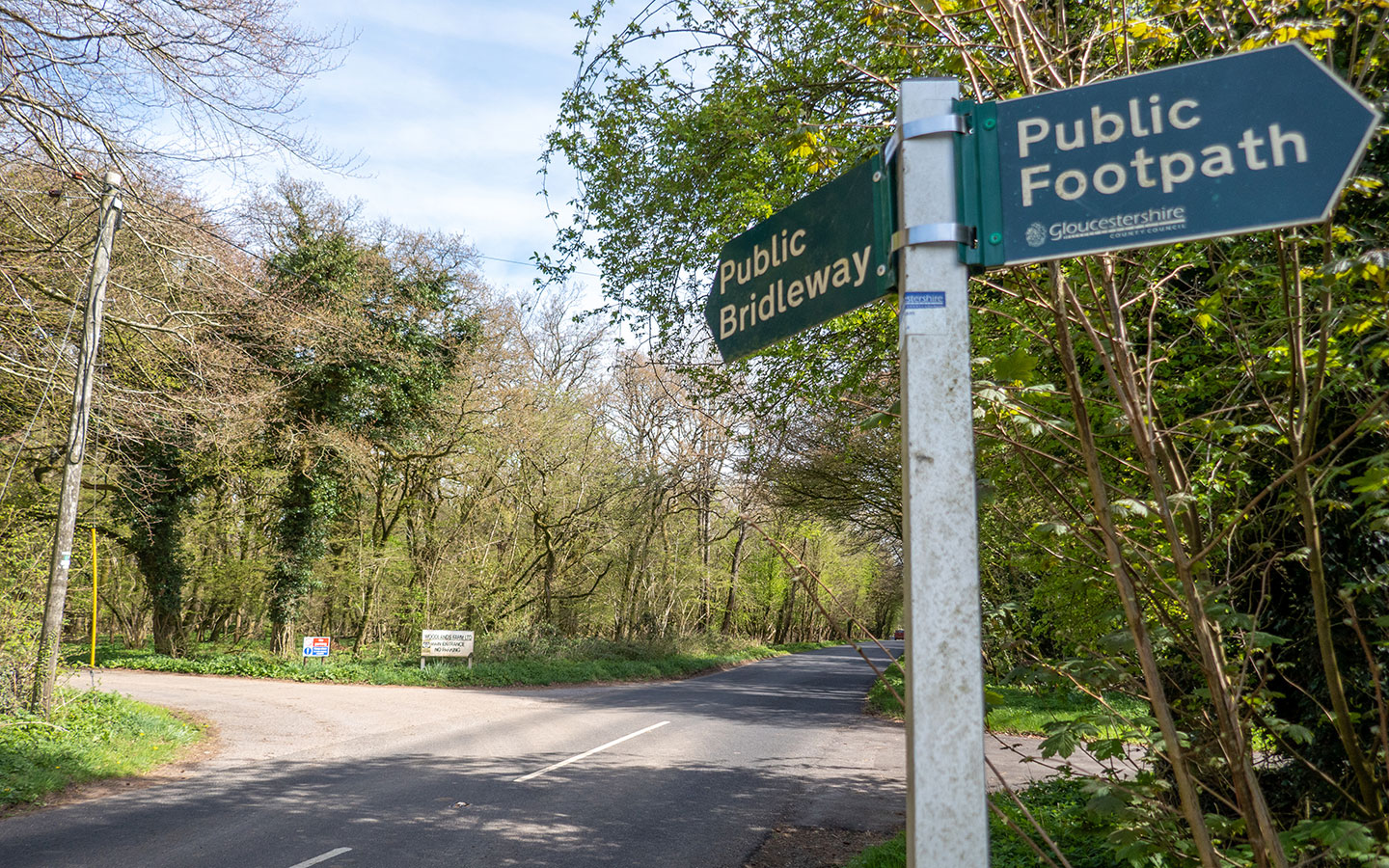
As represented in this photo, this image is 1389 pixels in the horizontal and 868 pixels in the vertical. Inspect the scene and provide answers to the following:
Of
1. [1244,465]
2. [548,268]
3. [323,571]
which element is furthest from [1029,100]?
[323,571]

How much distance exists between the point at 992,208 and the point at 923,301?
0.66 feet

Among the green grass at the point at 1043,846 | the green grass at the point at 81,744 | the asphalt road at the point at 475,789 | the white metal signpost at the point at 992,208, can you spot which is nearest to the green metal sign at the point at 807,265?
the white metal signpost at the point at 992,208

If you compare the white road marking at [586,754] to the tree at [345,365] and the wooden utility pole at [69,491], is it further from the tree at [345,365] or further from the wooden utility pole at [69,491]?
the tree at [345,365]

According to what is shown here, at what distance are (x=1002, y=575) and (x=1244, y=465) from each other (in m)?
12.6

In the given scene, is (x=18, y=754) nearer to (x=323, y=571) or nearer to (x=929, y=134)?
(x=929, y=134)

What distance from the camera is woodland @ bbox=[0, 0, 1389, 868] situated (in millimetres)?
2182

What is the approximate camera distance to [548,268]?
8781mm

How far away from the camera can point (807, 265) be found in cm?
158

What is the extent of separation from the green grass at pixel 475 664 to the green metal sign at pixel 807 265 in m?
18.8

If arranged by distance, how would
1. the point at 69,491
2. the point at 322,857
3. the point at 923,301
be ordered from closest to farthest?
the point at 923,301 → the point at 322,857 → the point at 69,491

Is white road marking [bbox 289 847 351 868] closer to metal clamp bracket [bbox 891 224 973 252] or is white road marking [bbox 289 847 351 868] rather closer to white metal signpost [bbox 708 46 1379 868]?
white metal signpost [bbox 708 46 1379 868]

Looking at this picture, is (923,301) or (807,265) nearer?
(923,301)

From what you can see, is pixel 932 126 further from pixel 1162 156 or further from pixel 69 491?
pixel 69 491

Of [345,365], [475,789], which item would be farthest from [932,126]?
[345,365]
